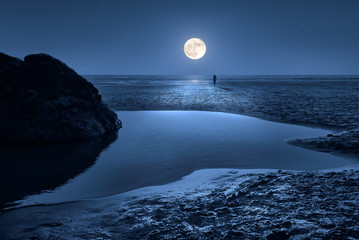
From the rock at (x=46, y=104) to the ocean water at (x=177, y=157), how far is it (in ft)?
4.04

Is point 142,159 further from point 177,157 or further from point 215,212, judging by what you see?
point 215,212

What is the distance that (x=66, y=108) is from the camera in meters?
7.79

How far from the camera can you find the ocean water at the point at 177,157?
404cm

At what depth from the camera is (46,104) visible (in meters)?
7.48

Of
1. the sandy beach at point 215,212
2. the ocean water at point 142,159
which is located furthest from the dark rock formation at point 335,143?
the sandy beach at point 215,212

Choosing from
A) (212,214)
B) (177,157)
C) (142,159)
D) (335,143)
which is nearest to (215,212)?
(212,214)

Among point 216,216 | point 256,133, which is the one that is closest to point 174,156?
point 216,216

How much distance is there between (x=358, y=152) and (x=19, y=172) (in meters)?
7.63

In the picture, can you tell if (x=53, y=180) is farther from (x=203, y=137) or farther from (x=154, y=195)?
(x=203, y=137)

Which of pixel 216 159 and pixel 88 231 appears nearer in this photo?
pixel 88 231

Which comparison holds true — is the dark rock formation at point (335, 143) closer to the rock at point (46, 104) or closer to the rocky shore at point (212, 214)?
the rocky shore at point (212, 214)

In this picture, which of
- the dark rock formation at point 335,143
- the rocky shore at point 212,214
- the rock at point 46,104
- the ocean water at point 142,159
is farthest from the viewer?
the rock at point 46,104

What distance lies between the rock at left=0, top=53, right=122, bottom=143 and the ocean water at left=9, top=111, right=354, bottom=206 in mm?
1231

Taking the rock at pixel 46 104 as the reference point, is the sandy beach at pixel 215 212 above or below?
below
